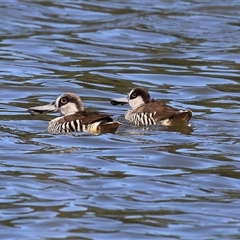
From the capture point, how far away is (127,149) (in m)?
12.4

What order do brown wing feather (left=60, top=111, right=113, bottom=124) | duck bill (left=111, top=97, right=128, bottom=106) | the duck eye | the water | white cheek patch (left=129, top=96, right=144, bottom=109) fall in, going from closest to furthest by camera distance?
the water → brown wing feather (left=60, top=111, right=113, bottom=124) → the duck eye → white cheek patch (left=129, top=96, right=144, bottom=109) → duck bill (left=111, top=97, right=128, bottom=106)

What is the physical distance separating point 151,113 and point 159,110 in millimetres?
127

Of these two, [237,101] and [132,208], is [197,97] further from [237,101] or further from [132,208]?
[132,208]

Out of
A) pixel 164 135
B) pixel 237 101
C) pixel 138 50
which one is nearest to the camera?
pixel 164 135

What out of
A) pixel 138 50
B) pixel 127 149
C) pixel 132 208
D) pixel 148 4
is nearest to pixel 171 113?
pixel 127 149

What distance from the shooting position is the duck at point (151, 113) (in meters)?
13.8

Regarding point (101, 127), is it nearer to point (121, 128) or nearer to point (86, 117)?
point (86, 117)

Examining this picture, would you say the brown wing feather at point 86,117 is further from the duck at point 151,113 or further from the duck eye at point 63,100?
the duck at point 151,113

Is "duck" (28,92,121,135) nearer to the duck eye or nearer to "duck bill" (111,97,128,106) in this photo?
the duck eye

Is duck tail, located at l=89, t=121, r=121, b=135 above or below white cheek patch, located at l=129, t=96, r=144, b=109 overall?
below

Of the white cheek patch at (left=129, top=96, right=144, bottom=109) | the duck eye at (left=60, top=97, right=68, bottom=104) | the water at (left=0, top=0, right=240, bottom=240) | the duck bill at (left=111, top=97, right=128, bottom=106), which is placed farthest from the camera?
the duck bill at (left=111, top=97, right=128, bottom=106)

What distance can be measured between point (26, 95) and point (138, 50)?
5057 mm

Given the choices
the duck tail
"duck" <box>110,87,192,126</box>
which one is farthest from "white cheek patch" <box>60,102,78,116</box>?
"duck" <box>110,87,192,126</box>

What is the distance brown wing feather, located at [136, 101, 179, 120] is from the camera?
13865 millimetres
